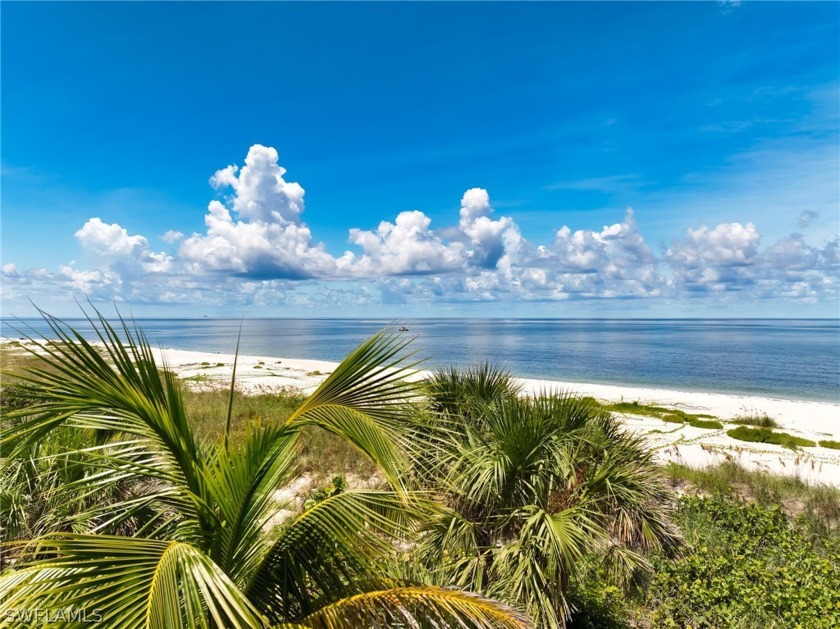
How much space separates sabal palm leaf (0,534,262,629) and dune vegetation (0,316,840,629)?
0.01 m

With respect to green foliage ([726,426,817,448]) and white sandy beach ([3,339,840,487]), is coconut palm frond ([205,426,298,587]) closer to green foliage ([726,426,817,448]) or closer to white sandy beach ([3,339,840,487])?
white sandy beach ([3,339,840,487])

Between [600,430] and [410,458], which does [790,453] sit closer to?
[600,430]

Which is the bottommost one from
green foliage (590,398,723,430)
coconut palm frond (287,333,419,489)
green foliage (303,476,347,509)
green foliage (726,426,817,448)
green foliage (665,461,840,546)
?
green foliage (590,398,723,430)

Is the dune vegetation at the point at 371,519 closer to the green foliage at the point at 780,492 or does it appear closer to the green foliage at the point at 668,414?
the green foliage at the point at 780,492

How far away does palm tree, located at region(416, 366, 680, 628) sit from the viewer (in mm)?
4715

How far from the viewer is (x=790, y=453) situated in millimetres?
16047

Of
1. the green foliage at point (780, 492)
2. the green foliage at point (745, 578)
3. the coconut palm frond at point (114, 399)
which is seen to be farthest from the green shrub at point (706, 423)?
the coconut palm frond at point (114, 399)

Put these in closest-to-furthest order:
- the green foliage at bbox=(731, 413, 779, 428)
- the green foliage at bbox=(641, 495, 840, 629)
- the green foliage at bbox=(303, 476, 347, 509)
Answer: the green foliage at bbox=(303, 476, 347, 509) → the green foliage at bbox=(641, 495, 840, 629) → the green foliage at bbox=(731, 413, 779, 428)

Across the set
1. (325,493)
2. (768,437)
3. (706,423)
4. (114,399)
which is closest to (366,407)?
(114,399)

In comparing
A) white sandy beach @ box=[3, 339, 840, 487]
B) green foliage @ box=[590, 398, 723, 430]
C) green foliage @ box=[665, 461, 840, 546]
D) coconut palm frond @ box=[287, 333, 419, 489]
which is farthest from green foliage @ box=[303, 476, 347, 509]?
green foliage @ box=[590, 398, 723, 430]

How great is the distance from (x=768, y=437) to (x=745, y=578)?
50.0 ft

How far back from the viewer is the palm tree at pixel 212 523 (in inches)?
82.2

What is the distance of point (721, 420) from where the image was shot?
73.7 ft

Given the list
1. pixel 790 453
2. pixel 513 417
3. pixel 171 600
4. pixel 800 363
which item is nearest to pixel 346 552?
pixel 171 600
